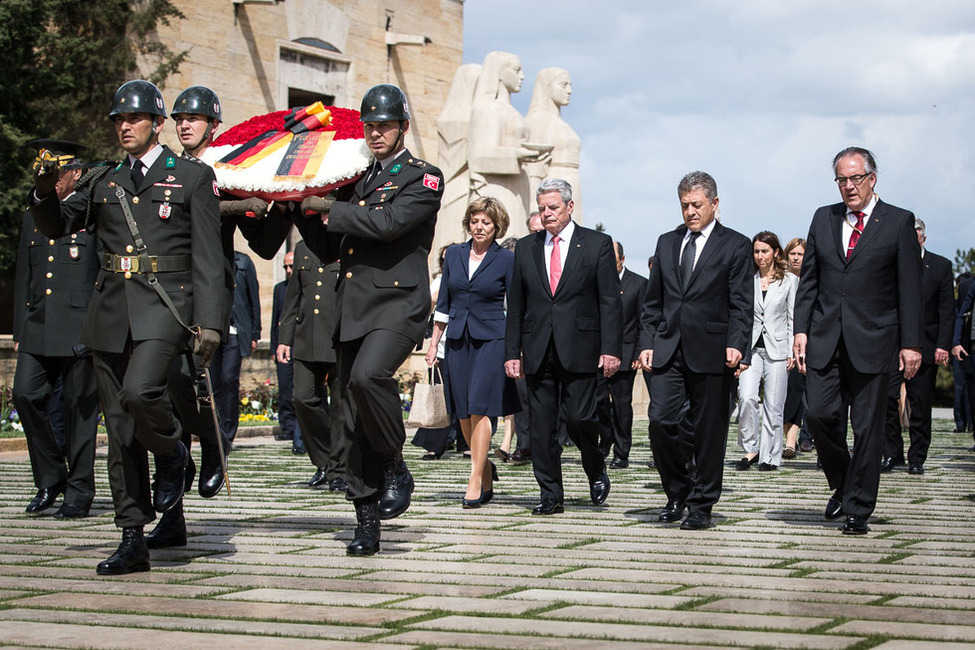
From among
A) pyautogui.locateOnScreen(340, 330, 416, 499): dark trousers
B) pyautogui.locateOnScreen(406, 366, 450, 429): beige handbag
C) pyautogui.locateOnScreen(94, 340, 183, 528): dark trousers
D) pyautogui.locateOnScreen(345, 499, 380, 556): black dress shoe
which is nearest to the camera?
pyautogui.locateOnScreen(94, 340, 183, 528): dark trousers

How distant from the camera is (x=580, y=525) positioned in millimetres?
8594

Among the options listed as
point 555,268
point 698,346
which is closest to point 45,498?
point 555,268

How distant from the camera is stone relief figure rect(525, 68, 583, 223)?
26141mm

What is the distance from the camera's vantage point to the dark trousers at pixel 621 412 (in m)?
13.7

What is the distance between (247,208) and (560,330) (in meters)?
2.54

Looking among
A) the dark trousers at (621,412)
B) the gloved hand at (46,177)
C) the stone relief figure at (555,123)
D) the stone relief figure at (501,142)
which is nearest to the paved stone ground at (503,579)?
the gloved hand at (46,177)

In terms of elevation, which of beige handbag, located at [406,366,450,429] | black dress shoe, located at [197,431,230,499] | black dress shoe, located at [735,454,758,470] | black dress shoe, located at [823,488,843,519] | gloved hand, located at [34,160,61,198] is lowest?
black dress shoe, located at [823,488,843,519]

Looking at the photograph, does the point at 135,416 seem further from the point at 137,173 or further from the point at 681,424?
the point at 681,424

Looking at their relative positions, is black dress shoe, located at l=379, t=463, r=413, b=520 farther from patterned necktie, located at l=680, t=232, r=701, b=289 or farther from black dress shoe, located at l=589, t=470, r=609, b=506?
patterned necktie, located at l=680, t=232, r=701, b=289

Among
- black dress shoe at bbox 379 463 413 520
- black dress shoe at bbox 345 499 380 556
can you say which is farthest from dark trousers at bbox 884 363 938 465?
black dress shoe at bbox 345 499 380 556

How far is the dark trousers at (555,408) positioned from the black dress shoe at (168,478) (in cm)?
272

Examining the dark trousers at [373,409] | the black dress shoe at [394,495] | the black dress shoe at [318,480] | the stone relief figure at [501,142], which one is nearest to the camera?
the dark trousers at [373,409]

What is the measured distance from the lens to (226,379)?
14.3 m

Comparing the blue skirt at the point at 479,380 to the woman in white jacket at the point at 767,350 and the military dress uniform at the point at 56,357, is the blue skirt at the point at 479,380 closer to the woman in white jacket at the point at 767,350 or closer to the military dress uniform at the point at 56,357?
the military dress uniform at the point at 56,357
